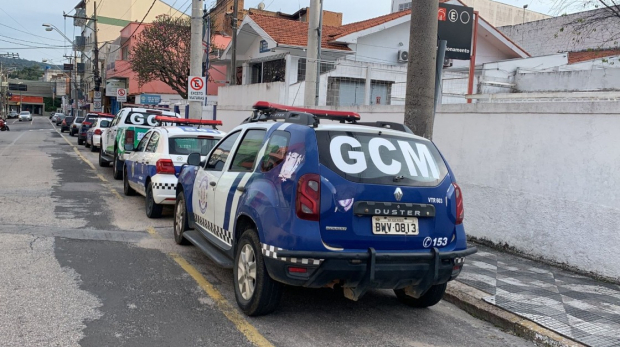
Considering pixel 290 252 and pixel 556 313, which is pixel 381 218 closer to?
pixel 290 252

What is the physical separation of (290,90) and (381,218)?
1414 cm

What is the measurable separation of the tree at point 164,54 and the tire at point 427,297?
31.6 m

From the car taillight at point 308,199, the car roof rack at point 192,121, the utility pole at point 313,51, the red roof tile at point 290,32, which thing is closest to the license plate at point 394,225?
the car taillight at point 308,199

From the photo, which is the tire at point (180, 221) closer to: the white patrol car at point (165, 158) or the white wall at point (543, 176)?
the white patrol car at point (165, 158)

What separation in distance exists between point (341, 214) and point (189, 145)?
17.9 ft

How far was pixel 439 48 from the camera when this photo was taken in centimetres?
777

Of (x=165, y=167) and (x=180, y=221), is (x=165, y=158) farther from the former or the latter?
(x=180, y=221)

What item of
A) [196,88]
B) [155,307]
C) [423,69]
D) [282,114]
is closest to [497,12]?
[196,88]

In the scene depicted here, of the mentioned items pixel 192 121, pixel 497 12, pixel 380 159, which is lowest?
pixel 380 159

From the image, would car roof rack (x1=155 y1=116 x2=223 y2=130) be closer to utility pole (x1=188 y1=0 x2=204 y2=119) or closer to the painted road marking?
the painted road marking

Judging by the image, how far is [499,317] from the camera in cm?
528

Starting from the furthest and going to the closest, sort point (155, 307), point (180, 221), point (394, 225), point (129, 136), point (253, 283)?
point (129, 136) < point (180, 221) < point (155, 307) < point (253, 283) < point (394, 225)

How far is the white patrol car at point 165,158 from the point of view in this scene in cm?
887

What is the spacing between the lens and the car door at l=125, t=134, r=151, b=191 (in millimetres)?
10062
